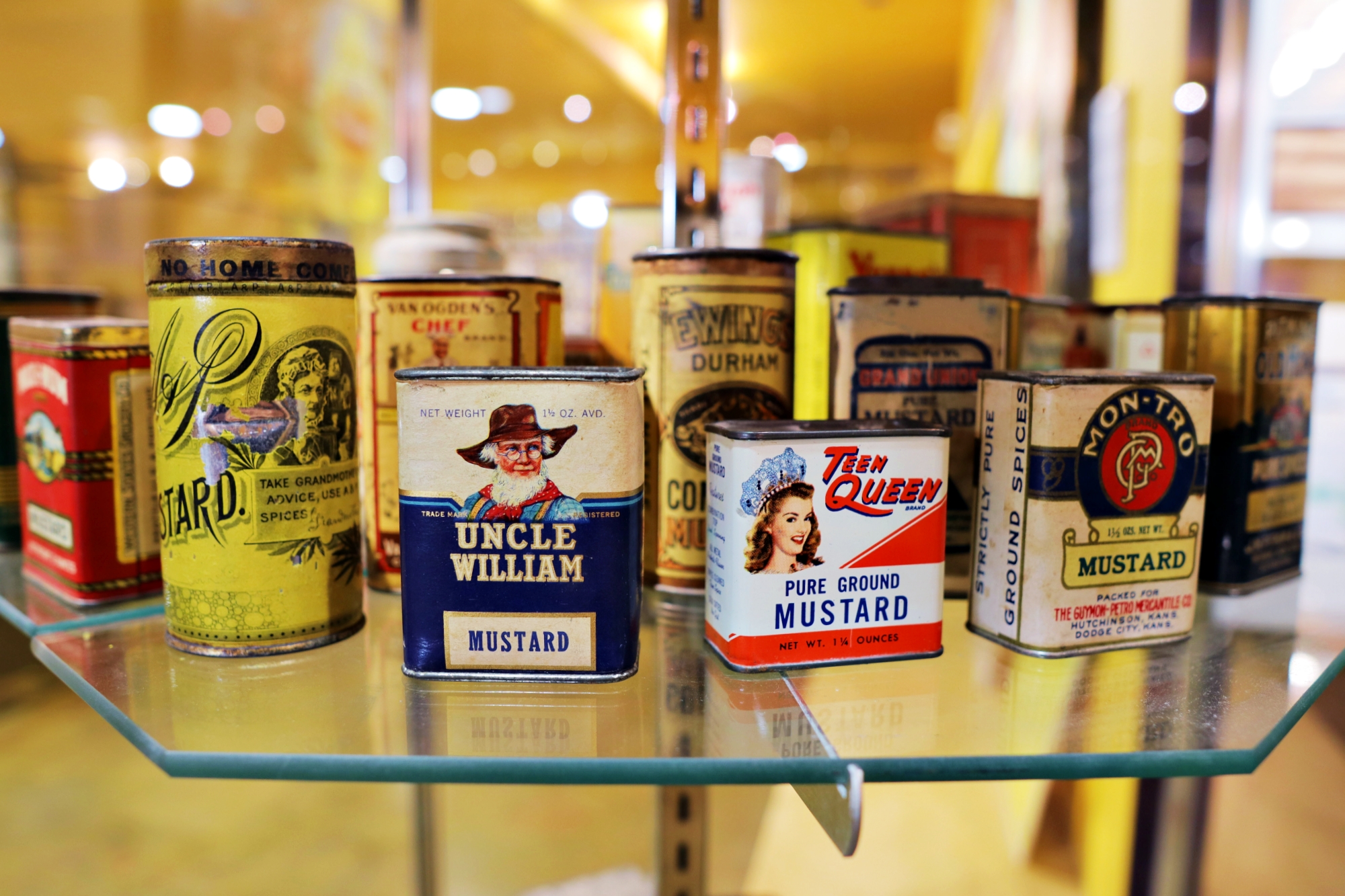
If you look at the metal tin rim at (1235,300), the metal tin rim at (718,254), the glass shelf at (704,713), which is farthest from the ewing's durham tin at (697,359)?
the metal tin rim at (1235,300)

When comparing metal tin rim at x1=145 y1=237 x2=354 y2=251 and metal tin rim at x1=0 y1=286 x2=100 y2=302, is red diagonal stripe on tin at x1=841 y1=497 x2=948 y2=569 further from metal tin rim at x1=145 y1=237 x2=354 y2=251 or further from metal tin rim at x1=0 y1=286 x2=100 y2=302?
metal tin rim at x1=0 y1=286 x2=100 y2=302

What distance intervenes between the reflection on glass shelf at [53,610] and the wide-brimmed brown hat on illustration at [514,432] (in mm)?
379

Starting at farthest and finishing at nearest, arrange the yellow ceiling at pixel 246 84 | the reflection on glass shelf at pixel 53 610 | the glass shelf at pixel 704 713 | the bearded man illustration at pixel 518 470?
the yellow ceiling at pixel 246 84 < the reflection on glass shelf at pixel 53 610 < the bearded man illustration at pixel 518 470 < the glass shelf at pixel 704 713

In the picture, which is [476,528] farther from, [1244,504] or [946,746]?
[1244,504]

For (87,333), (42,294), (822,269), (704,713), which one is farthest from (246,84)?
(704,713)

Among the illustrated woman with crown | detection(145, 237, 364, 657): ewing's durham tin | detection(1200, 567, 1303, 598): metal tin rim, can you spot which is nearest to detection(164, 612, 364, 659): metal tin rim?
detection(145, 237, 364, 657): ewing's durham tin

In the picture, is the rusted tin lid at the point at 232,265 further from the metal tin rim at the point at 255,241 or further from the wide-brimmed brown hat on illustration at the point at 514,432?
the wide-brimmed brown hat on illustration at the point at 514,432

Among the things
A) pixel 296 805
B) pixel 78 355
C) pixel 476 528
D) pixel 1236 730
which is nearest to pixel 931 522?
pixel 1236 730

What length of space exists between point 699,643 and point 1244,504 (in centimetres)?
53

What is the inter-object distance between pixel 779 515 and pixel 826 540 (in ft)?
0.14

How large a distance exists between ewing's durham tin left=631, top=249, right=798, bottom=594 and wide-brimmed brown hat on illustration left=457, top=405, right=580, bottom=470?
0.18 m

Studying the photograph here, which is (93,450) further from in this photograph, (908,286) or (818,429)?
(908,286)

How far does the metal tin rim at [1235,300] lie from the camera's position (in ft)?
2.68

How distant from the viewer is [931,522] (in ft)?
2.25
